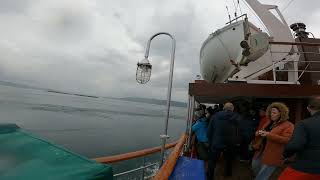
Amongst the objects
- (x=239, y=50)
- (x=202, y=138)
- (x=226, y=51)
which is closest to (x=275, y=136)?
(x=202, y=138)

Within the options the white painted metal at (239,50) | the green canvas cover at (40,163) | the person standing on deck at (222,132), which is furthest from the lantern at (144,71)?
the white painted metal at (239,50)

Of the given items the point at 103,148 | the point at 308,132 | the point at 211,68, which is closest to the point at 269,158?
the point at 308,132

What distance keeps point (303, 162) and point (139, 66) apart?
257 centimetres

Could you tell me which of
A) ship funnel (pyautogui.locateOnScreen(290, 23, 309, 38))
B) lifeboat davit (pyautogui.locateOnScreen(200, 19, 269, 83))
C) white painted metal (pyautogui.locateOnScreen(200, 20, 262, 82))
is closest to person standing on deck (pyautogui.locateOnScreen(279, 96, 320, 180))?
lifeboat davit (pyautogui.locateOnScreen(200, 19, 269, 83))

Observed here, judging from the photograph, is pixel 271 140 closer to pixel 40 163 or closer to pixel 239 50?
pixel 40 163

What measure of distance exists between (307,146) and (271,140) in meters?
0.94

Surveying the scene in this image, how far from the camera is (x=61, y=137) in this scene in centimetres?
2973

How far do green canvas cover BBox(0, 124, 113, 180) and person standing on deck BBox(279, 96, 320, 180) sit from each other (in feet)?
6.28

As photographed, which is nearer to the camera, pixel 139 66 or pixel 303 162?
pixel 303 162

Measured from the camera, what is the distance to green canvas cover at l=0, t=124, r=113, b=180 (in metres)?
1.90

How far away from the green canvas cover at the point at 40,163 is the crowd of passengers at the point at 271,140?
2.01 metres

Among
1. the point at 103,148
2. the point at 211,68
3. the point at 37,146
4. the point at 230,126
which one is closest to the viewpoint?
the point at 37,146

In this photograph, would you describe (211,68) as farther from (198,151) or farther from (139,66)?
(139,66)

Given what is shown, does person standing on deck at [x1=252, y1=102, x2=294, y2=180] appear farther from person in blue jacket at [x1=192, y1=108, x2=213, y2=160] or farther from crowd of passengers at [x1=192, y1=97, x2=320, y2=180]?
person in blue jacket at [x1=192, y1=108, x2=213, y2=160]
